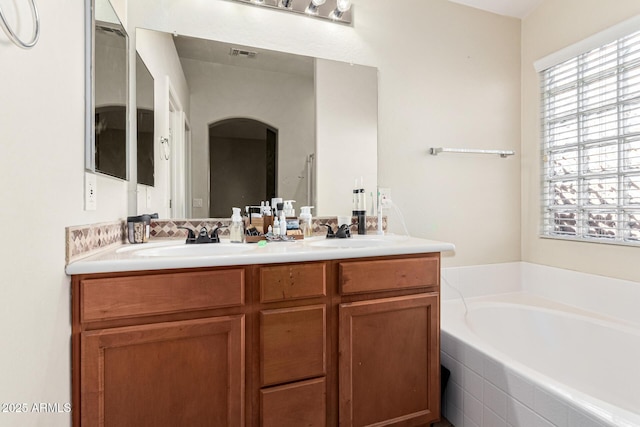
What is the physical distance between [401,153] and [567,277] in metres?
1.34

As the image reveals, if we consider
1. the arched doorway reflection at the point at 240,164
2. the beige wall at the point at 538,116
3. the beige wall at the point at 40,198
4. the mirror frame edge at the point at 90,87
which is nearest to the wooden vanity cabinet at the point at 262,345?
the beige wall at the point at 40,198

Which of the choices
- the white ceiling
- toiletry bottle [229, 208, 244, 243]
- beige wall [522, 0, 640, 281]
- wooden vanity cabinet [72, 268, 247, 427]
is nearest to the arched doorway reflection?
toiletry bottle [229, 208, 244, 243]

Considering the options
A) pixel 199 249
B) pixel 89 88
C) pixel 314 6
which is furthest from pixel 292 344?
pixel 314 6

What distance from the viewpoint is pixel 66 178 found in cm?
100

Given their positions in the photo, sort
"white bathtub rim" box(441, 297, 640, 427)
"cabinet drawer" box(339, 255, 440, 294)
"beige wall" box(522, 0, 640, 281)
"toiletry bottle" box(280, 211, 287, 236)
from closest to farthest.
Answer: "white bathtub rim" box(441, 297, 640, 427) → "cabinet drawer" box(339, 255, 440, 294) → "toiletry bottle" box(280, 211, 287, 236) → "beige wall" box(522, 0, 640, 281)

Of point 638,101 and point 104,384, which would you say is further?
point 638,101

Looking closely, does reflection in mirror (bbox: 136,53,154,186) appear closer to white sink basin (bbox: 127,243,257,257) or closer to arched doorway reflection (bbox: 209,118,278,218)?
arched doorway reflection (bbox: 209,118,278,218)

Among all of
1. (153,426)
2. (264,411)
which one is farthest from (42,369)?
(264,411)

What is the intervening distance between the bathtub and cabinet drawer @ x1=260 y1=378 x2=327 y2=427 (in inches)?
28.7

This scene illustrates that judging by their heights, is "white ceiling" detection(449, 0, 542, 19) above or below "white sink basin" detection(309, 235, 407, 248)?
above

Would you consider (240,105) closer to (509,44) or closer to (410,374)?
(410,374)

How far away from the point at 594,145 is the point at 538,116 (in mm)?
437

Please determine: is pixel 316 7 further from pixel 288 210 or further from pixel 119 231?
pixel 119 231

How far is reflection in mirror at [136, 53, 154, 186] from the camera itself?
1616 mm
